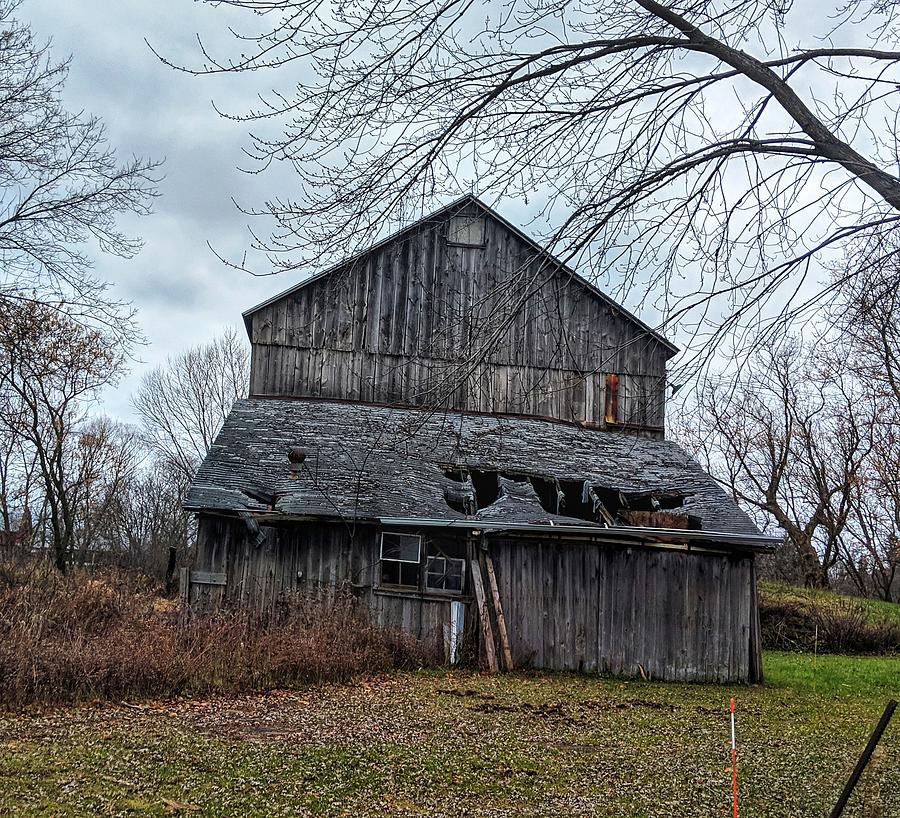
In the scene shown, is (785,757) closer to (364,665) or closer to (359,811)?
(359,811)

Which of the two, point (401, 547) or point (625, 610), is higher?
point (401, 547)

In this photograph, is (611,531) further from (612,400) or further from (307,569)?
(612,400)

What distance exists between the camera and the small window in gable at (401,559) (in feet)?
58.8

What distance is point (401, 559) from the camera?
18.0 metres

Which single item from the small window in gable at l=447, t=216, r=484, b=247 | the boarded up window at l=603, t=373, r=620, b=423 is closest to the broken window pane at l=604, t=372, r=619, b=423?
the boarded up window at l=603, t=373, r=620, b=423

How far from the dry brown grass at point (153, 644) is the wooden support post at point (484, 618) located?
A: 1.09 meters

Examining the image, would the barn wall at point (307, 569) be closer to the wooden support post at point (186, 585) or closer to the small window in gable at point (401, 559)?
the wooden support post at point (186, 585)

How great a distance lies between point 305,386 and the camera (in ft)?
75.0

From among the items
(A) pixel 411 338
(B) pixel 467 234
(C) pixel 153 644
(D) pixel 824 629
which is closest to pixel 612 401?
(A) pixel 411 338

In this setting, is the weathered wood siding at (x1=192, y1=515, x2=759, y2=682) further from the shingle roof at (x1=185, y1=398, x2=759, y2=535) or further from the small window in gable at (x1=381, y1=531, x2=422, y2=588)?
the shingle roof at (x1=185, y1=398, x2=759, y2=535)

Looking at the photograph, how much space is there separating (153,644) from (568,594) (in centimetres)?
797

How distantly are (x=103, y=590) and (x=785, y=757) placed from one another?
35.5 ft

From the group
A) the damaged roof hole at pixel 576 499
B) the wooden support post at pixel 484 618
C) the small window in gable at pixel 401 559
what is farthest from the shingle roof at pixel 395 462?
the wooden support post at pixel 484 618

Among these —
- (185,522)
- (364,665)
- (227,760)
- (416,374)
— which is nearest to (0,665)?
(227,760)
